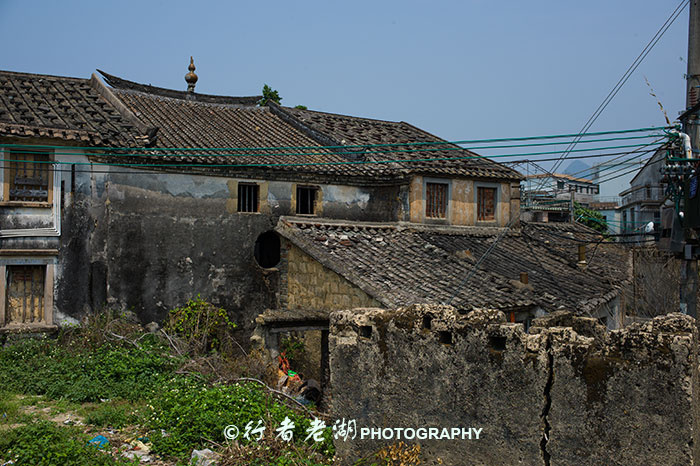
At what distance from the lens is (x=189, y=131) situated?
1655 cm

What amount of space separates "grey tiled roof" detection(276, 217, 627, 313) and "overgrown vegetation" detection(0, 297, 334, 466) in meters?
2.97

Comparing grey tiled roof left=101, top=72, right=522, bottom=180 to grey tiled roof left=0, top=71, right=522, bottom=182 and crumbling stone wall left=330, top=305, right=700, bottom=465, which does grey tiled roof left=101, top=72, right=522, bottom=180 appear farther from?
crumbling stone wall left=330, top=305, right=700, bottom=465

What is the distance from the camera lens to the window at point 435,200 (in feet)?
58.6

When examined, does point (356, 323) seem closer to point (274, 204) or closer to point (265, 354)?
point (265, 354)

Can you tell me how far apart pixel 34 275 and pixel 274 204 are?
5811 millimetres

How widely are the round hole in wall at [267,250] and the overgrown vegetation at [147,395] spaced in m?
1.78

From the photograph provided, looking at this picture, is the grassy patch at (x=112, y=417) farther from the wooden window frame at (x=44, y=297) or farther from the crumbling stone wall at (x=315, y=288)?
the crumbling stone wall at (x=315, y=288)

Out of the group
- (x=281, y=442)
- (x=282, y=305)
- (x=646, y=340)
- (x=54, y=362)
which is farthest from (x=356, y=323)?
(x=282, y=305)

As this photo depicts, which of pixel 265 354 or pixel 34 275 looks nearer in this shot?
pixel 265 354

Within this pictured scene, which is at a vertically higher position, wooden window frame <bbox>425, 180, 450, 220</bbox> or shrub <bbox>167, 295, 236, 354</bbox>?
wooden window frame <bbox>425, 180, 450, 220</bbox>

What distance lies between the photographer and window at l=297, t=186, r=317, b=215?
16.6m

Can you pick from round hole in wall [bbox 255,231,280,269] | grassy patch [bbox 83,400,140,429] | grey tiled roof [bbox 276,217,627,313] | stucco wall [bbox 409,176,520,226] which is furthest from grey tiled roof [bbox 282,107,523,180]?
grassy patch [bbox 83,400,140,429]

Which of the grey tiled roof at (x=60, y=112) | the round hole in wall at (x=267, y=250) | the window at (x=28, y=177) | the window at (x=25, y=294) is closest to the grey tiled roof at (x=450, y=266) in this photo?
the round hole in wall at (x=267, y=250)

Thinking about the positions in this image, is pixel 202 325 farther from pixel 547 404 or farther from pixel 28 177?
pixel 547 404
